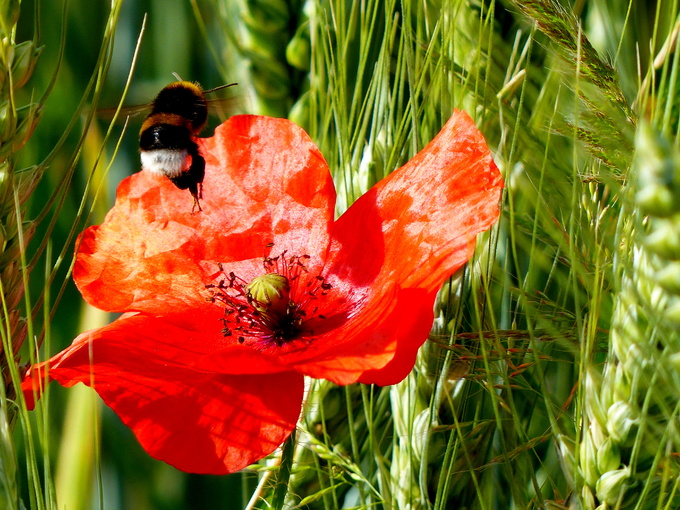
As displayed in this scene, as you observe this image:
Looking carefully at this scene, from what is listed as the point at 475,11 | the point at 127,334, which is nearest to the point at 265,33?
the point at 475,11

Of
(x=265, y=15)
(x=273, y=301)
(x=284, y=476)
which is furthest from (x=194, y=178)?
(x=284, y=476)

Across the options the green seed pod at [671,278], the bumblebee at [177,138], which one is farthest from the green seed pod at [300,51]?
the green seed pod at [671,278]

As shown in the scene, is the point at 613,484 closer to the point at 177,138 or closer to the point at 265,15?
the point at 177,138

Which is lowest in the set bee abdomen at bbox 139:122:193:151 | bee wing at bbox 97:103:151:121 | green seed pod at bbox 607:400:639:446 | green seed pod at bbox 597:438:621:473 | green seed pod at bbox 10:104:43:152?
green seed pod at bbox 597:438:621:473

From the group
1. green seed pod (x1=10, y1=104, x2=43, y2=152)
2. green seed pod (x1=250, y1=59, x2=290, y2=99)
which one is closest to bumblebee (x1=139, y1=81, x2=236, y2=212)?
green seed pod (x1=250, y1=59, x2=290, y2=99)

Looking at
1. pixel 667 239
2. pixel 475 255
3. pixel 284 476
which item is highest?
pixel 667 239

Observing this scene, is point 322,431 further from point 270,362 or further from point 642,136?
point 642,136

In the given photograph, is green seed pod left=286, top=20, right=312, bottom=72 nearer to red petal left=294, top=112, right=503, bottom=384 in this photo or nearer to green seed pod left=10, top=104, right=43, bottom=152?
red petal left=294, top=112, right=503, bottom=384
